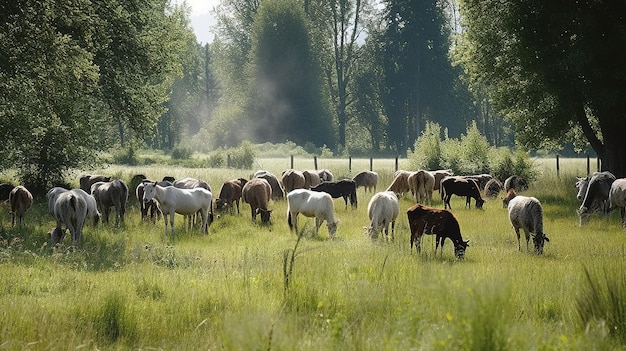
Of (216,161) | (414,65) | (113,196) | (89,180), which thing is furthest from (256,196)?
(414,65)

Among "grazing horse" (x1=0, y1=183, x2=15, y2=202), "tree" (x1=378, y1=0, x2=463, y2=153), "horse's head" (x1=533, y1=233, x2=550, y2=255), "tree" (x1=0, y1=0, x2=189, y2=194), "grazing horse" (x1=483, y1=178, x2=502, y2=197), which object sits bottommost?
"horse's head" (x1=533, y1=233, x2=550, y2=255)

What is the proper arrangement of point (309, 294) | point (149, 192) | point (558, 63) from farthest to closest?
point (558, 63)
point (149, 192)
point (309, 294)

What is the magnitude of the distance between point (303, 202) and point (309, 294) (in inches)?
352

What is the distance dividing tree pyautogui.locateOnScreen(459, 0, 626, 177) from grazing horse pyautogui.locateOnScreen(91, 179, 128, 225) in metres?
14.9

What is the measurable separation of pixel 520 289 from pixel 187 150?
51.8 meters

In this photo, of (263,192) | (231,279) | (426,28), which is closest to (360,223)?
(263,192)

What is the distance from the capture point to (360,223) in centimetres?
1969

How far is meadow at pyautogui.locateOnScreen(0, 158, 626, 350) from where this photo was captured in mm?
5207

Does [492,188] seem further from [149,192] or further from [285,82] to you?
[285,82]

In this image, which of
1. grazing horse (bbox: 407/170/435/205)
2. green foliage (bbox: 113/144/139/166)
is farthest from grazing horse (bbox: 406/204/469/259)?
green foliage (bbox: 113/144/139/166)

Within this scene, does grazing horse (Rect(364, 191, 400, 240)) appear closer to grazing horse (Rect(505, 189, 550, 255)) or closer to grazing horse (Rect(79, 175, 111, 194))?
grazing horse (Rect(505, 189, 550, 255))

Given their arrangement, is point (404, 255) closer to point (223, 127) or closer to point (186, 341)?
point (186, 341)

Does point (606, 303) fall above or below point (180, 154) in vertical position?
below

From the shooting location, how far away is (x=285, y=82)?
6975cm
